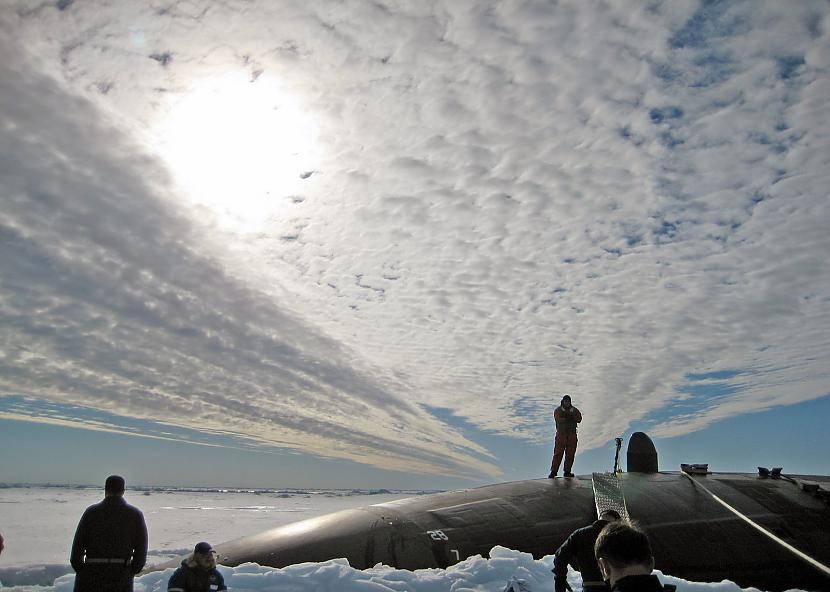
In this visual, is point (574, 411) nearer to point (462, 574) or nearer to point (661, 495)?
point (661, 495)

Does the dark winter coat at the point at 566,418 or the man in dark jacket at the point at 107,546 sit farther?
the dark winter coat at the point at 566,418

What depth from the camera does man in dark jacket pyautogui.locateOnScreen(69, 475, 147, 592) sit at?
23.3 ft

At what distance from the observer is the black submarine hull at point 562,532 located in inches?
445

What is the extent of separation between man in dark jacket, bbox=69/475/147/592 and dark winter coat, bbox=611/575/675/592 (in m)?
6.15

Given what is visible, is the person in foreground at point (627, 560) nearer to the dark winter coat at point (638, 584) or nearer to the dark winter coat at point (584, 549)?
the dark winter coat at point (638, 584)

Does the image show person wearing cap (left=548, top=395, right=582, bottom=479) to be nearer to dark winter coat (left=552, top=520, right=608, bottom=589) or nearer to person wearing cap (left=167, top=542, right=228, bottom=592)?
dark winter coat (left=552, top=520, right=608, bottom=589)

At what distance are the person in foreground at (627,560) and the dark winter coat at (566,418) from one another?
1287 cm

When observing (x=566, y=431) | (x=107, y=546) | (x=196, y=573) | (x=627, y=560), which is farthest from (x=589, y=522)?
(x=627, y=560)

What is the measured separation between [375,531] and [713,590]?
21.6 ft

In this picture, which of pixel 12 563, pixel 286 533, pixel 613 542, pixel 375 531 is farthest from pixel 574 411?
pixel 12 563

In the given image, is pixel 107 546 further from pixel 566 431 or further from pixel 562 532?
pixel 566 431

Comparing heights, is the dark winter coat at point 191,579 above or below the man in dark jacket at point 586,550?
below

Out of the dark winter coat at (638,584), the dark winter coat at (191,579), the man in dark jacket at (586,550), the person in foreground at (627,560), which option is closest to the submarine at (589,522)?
the dark winter coat at (191,579)

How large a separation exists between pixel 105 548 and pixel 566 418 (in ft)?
38.9
